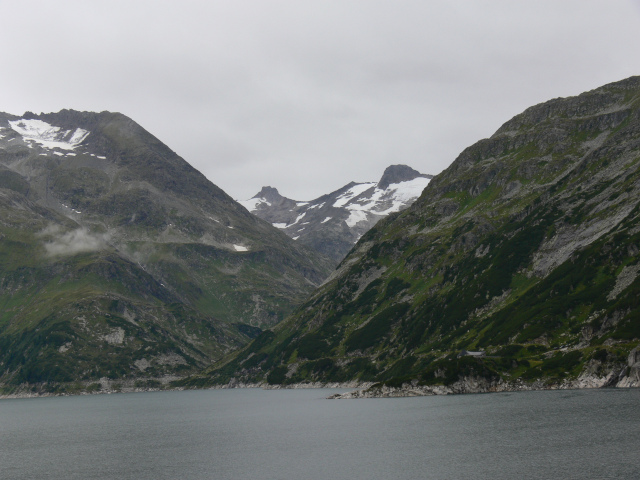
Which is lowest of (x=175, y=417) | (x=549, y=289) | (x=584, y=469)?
(x=175, y=417)

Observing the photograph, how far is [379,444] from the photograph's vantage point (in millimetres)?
95000

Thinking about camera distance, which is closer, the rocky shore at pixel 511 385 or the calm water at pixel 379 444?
the calm water at pixel 379 444

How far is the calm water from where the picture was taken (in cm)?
7269

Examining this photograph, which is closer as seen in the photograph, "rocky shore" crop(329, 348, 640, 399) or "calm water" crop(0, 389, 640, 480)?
"calm water" crop(0, 389, 640, 480)

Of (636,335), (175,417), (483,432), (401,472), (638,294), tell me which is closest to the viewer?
(401,472)

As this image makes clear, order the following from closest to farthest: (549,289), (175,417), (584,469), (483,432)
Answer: (584,469)
(483,432)
(175,417)
(549,289)

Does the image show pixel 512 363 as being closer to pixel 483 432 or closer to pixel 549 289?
pixel 549 289

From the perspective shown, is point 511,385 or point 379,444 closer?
point 379,444

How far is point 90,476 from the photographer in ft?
278

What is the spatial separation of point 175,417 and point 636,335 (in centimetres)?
12844

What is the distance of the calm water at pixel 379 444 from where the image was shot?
72688mm

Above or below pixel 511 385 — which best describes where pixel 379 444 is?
above

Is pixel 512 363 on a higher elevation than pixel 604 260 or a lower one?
lower

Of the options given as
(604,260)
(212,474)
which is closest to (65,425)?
(212,474)
